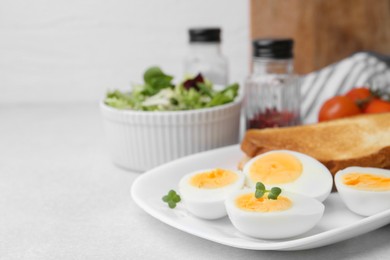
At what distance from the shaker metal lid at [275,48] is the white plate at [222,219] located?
1.06 feet

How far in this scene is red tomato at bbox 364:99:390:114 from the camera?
177 cm

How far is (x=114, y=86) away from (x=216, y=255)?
1.84 metres

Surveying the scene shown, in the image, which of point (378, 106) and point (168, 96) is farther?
point (378, 106)

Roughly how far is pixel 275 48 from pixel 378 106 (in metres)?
0.40

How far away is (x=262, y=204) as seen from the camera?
3.45 ft

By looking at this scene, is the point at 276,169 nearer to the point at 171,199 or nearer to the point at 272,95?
the point at 171,199

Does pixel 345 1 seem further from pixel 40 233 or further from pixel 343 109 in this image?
pixel 40 233

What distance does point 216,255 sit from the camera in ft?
3.57

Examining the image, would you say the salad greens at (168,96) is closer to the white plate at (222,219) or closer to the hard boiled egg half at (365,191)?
the white plate at (222,219)

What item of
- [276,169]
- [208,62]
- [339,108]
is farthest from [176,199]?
[208,62]

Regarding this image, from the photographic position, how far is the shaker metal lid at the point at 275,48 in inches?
65.2

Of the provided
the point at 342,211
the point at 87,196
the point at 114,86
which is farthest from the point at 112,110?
Answer: the point at 114,86

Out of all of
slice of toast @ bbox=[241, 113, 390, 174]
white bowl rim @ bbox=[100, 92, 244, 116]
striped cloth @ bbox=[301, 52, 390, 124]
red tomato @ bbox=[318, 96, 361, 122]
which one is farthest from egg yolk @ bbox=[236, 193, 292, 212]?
striped cloth @ bbox=[301, 52, 390, 124]

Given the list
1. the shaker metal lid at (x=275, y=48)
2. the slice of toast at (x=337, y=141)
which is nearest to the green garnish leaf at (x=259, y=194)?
the slice of toast at (x=337, y=141)
